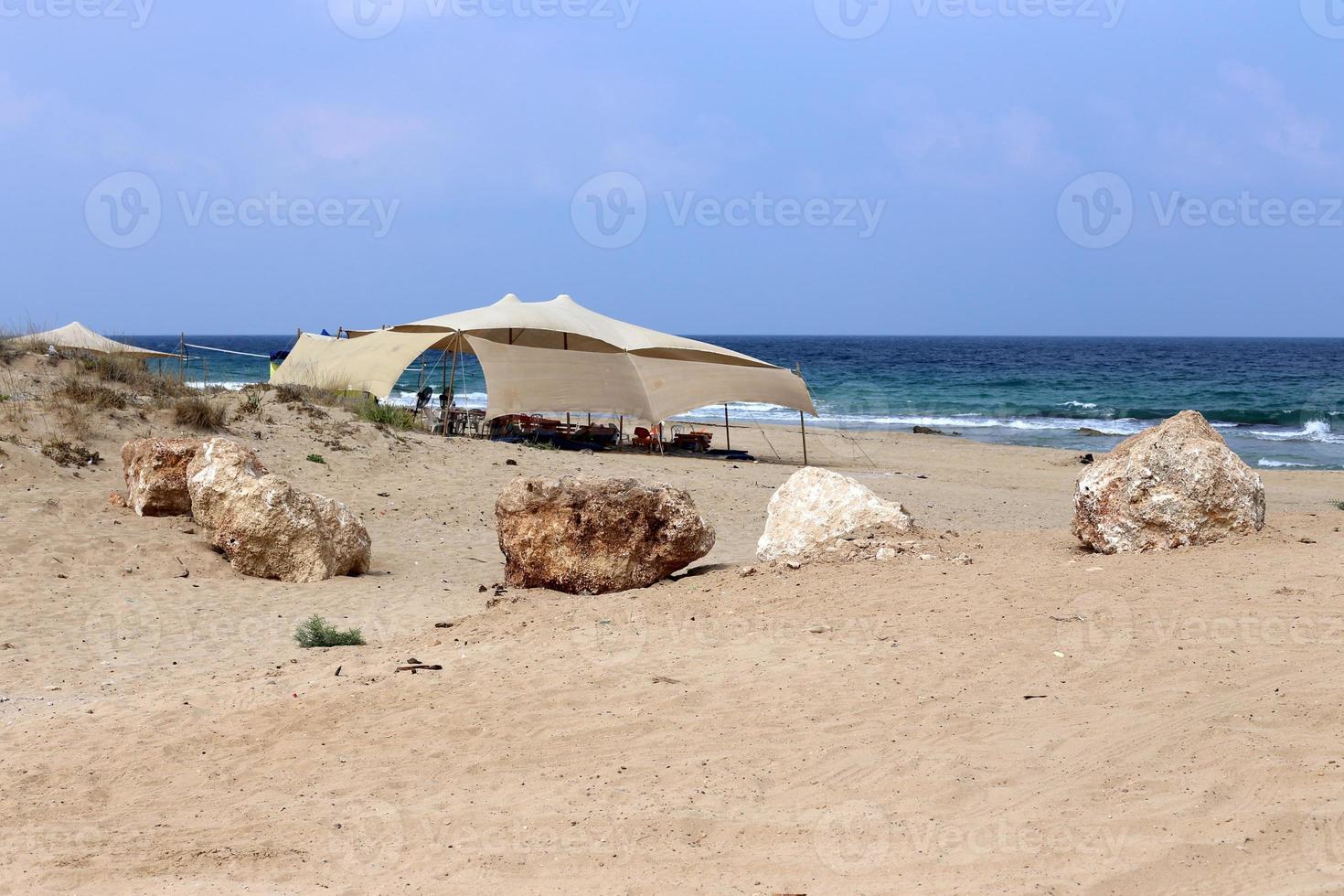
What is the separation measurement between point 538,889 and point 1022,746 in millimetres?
2109

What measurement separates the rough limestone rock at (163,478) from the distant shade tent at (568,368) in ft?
27.1

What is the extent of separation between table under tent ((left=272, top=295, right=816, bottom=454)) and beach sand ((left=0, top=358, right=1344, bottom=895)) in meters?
11.1

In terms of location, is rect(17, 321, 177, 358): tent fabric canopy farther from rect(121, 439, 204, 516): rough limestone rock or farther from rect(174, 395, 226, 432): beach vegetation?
rect(121, 439, 204, 516): rough limestone rock

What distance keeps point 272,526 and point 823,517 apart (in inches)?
191

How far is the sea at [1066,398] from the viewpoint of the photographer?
30500mm

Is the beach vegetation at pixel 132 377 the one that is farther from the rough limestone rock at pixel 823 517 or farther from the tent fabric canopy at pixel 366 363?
the rough limestone rock at pixel 823 517

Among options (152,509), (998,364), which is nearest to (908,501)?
(152,509)

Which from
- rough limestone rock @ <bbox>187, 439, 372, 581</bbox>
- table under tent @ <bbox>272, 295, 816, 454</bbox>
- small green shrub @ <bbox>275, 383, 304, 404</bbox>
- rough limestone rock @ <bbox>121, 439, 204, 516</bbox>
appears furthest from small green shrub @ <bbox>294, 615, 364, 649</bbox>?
table under tent @ <bbox>272, 295, 816, 454</bbox>

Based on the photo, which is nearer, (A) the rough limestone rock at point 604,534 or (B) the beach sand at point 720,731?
(B) the beach sand at point 720,731

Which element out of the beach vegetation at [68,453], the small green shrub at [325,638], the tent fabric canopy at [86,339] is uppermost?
the tent fabric canopy at [86,339]

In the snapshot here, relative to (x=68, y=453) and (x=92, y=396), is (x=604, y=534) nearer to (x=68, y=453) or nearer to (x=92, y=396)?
(x=68, y=453)

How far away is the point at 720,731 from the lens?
4840mm

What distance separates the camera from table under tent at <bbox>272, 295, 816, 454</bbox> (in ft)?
64.7

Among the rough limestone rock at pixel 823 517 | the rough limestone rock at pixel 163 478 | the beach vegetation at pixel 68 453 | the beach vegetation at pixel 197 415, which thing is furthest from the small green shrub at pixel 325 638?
the beach vegetation at pixel 197 415
